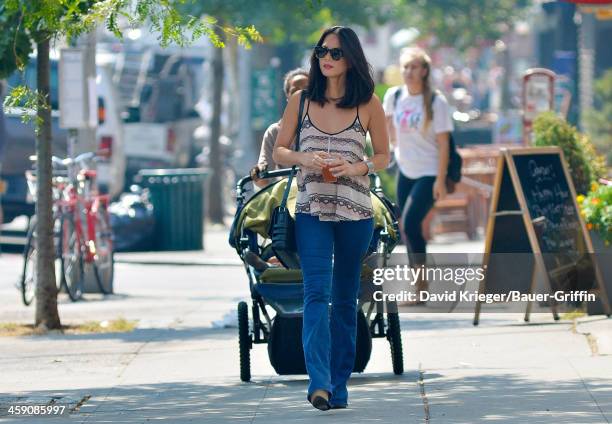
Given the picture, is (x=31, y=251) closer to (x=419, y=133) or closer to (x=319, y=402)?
(x=419, y=133)

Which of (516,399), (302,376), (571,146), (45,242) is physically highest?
(571,146)

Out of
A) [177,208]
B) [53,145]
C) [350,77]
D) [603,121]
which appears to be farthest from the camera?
[603,121]

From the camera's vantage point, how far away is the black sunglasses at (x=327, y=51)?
24.1 ft

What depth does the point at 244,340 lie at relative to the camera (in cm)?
842

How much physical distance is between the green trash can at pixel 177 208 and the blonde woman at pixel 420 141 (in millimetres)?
7423

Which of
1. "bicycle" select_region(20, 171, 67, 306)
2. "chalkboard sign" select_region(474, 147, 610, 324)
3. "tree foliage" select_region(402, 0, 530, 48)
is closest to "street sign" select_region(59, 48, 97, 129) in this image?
"bicycle" select_region(20, 171, 67, 306)

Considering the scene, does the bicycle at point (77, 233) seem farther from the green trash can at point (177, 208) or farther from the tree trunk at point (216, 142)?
the tree trunk at point (216, 142)

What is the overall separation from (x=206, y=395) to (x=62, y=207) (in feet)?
19.6

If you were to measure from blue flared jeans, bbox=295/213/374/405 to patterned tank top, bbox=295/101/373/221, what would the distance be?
2.5 inches

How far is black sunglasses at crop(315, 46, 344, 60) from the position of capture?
7.34 metres

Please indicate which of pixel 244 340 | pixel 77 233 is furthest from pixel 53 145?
pixel 244 340

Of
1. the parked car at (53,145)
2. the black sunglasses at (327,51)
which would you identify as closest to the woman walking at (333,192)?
the black sunglasses at (327,51)

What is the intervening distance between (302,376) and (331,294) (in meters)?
1.43

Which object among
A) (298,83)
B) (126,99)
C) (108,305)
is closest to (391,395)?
(298,83)
